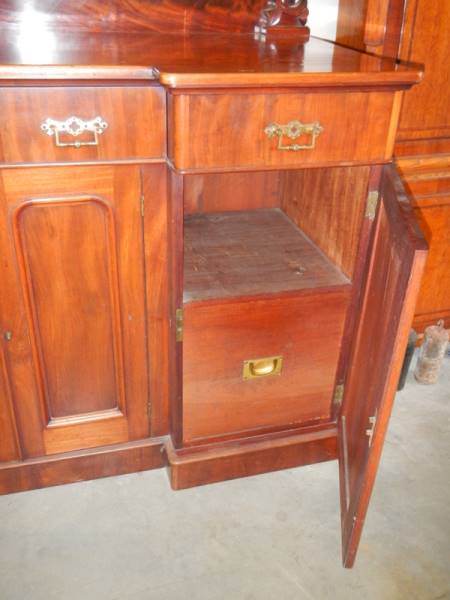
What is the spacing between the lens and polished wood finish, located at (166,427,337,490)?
1.55 m

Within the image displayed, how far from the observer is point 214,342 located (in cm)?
140

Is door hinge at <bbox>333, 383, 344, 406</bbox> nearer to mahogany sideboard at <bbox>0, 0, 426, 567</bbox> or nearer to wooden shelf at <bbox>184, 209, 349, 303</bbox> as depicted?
mahogany sideboard at <bbox>0, 0, 426, 567</bbox>

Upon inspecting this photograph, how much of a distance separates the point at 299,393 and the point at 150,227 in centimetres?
63

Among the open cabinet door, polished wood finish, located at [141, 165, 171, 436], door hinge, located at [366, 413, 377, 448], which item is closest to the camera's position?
the open cabinet door

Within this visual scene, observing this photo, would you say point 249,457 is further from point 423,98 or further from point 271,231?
point 423,98

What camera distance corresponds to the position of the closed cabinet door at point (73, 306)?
1195 millimetres

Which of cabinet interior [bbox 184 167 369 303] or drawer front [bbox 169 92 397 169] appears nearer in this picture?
drawer front [bbox 169 92 397 169]

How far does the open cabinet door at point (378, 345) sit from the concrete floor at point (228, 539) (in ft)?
0.33

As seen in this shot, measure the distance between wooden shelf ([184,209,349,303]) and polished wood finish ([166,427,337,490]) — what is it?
466mm

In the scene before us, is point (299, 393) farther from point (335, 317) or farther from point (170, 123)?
point (170, 123)

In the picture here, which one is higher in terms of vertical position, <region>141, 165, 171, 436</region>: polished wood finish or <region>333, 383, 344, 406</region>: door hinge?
<region>141, 165, 171, 436</region>: polished wood finish

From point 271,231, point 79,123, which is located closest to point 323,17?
point 271,231

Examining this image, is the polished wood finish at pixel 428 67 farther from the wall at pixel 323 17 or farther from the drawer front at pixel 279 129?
the drawer front at pixel 279 129

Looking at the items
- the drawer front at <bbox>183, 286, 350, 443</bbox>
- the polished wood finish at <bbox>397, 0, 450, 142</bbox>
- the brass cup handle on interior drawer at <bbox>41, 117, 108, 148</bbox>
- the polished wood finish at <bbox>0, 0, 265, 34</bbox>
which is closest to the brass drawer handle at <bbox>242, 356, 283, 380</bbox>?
the drawer front at <bbox>183, 286, 350, 443</bbox>
